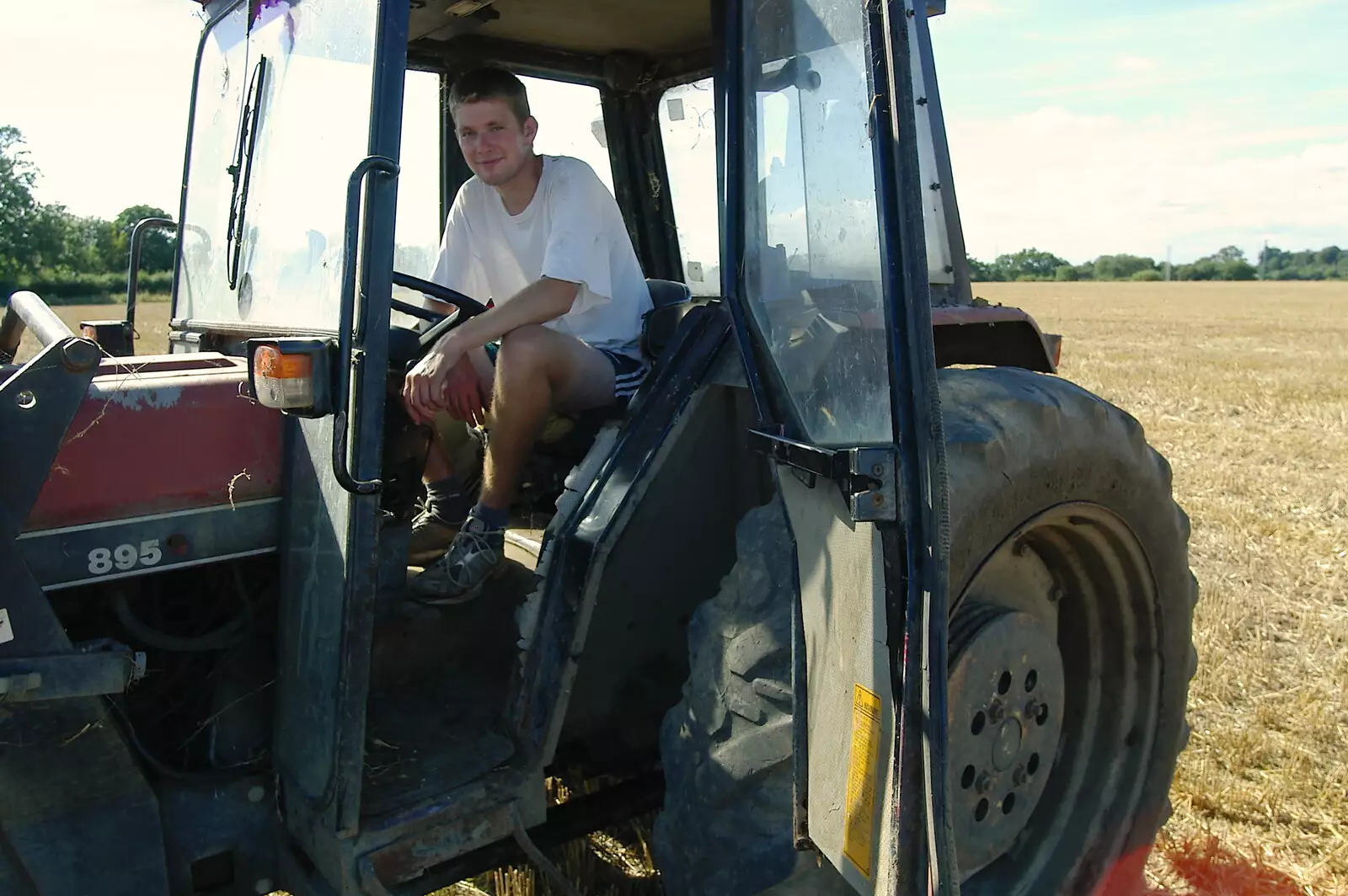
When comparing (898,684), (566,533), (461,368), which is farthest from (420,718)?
(898,684)

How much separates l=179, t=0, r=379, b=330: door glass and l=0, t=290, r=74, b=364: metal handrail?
442 millimetres

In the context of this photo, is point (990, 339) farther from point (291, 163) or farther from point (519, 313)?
point (291, 163)

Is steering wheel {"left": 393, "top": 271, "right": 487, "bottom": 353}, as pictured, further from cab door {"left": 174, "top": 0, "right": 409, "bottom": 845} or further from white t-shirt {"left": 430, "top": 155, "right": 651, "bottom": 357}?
cab door {"left": 174, "top": 0, "right": 409, "bottom": 845}

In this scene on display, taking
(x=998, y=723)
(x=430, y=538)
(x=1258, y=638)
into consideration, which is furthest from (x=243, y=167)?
(x=1258, y=638)

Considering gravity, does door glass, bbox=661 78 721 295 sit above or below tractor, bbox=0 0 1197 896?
above

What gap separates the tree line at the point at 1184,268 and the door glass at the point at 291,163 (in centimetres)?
6561

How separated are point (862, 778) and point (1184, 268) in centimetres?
7379

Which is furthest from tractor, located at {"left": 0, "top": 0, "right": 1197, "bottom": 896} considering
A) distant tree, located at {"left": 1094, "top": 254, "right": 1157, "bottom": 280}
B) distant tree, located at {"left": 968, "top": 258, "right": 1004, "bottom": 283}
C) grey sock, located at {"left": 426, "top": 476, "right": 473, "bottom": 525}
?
distant tree, located at {"left": 1094, "top": 254, "right": 1157, "bottom": 280}

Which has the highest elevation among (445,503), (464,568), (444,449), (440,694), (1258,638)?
(444,449)

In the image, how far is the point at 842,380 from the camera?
75.8 inches

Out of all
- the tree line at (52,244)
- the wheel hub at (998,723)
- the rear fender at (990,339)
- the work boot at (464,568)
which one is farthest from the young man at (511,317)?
the tree line at (52,244)

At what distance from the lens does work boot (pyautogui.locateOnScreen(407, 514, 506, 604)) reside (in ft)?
8.07

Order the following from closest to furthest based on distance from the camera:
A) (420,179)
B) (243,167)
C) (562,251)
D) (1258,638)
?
(243,167) → (562,251) → (420,179) → (1258,638)

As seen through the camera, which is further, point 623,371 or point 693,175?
point 693,175
